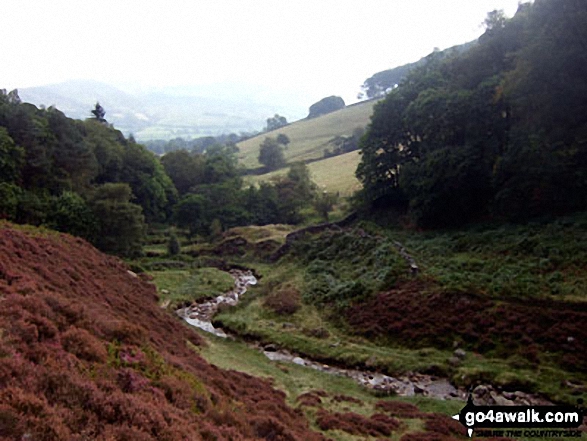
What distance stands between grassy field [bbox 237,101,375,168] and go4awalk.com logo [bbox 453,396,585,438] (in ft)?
350

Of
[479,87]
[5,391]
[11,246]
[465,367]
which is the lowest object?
[465,367]

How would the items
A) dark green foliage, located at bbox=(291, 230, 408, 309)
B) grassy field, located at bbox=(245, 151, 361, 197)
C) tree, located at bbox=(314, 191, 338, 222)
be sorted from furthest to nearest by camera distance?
grassy field, located at bbox=(245, 151, 361, 197) < tree, located at bbox=(314, 191, 338, 222) < dark green foliage, located at bbox=(291, 230, 408, 309)

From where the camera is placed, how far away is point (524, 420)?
54.3 ft

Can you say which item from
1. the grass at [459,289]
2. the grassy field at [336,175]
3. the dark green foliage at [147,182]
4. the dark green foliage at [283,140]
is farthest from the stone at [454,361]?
the dark green foliage at [283,140]

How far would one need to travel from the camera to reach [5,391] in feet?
27.1

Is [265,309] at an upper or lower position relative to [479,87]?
lower

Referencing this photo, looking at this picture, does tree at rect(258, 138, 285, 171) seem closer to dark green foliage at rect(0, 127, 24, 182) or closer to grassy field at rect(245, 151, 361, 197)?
grassy field at rect(245, 151, 361, 197)

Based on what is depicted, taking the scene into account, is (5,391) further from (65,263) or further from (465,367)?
(465,367)

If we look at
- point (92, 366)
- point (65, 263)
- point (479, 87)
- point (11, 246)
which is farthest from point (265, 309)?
point (479, 87)

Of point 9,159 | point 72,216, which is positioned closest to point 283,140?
point 72,216

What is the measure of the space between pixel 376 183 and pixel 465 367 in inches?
1483

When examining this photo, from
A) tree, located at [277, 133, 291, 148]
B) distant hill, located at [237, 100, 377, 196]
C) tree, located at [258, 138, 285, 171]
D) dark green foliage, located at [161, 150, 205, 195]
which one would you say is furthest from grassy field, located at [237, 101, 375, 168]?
dark green foliage, located at [161, 150, 205, 195]

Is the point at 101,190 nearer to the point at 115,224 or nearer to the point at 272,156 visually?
the point at 115,224

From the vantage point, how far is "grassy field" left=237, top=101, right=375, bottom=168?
129 metres
